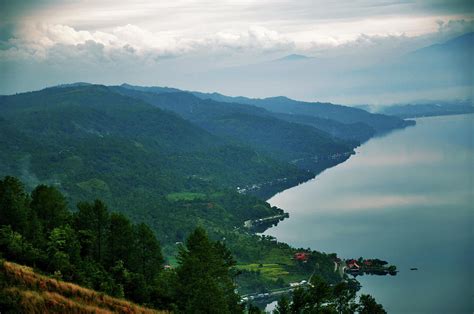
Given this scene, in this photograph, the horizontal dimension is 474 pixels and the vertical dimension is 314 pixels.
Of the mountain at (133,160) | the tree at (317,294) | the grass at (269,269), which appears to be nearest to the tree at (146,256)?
the tree at (317,294)

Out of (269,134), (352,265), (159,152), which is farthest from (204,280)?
(269,134)

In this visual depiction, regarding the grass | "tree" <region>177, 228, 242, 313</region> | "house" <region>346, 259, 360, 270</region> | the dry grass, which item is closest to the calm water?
"house" <region>346, 259, 360, 270</region>

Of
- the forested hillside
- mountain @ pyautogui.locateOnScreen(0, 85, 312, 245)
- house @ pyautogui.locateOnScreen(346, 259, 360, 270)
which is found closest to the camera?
the forested hillside

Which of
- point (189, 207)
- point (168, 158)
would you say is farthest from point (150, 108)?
point (189, 207)

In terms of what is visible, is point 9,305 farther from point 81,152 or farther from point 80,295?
point 81,152

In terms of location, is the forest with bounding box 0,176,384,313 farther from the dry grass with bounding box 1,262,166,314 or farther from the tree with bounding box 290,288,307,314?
the dry grass with bounding box 1,262,166,314

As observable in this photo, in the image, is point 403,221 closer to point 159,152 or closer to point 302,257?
point 302,257
